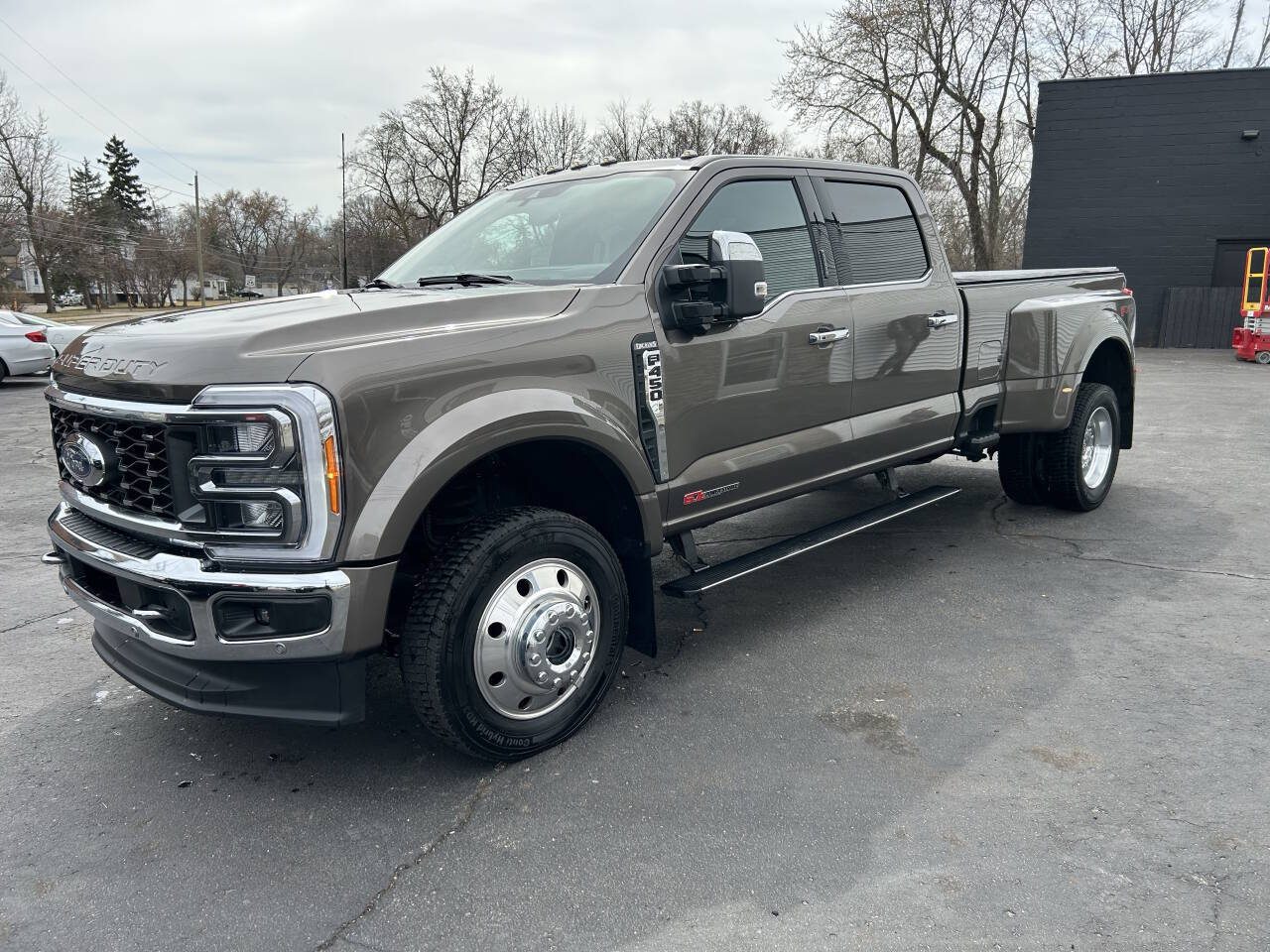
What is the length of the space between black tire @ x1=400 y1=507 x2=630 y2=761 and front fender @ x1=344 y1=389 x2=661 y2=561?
8.8 inches

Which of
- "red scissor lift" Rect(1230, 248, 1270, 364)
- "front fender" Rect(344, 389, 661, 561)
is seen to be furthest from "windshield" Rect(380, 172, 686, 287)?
"red scissor lift" Rect(1230, 248, 1270, 364)

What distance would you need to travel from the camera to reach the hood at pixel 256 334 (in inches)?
102

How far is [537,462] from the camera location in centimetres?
340

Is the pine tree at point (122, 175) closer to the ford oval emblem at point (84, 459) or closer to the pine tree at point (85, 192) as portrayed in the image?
the pine tree at point (85, 192)

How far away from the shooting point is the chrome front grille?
106 inches

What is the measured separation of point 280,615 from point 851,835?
1714 millimetres

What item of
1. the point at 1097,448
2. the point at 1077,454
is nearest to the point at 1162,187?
the point at 1097,448

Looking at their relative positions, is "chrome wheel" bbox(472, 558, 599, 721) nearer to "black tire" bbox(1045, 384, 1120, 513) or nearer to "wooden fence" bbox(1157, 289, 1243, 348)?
"black tire" bbox(1045, 384, 1120, 513)

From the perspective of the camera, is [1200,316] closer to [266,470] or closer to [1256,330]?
[1256,330]

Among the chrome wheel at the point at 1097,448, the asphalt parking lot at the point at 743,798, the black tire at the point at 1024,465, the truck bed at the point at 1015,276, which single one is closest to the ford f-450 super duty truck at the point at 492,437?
the asphalt parking lot at the point at 743,798

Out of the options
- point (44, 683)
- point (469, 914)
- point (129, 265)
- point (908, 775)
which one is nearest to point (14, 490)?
point (44, 683)

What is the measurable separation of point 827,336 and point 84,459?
286 centimetres

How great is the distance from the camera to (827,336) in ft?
13.4

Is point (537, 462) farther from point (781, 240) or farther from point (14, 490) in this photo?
point (14, 490)
